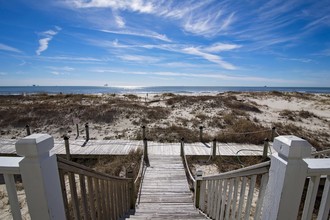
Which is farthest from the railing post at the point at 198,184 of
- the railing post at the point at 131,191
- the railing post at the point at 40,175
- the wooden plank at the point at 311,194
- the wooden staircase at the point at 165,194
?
the railing post at the point at 40,175

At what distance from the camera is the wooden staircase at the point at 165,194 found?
4.01m

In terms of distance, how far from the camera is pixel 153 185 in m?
5.71

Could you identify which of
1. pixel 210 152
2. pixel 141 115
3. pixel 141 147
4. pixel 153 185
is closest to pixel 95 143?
pixel 141 147

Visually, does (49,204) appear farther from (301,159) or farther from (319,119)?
(319,119)

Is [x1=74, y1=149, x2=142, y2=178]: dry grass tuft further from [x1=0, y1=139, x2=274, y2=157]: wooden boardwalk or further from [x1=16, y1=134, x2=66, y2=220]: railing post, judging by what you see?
[x1=16, y1=134, x2=66, y2=220]: railing post

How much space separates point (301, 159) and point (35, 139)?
180 centimetres

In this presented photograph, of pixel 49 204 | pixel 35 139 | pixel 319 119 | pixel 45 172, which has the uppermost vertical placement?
pixel 35 139

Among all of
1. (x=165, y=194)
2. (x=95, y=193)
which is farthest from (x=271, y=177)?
(x=165, y=194)

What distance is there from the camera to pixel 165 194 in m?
5.22

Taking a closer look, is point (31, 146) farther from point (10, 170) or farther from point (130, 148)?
point (130, 148)

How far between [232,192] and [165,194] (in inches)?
80.9

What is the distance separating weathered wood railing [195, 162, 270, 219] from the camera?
171 centimetres

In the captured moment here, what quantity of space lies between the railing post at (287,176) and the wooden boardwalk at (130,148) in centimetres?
729

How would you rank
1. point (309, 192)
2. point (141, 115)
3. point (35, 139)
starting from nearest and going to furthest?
1. point (35, 139)
2. point (309, 192)
3. point (141, 115)
